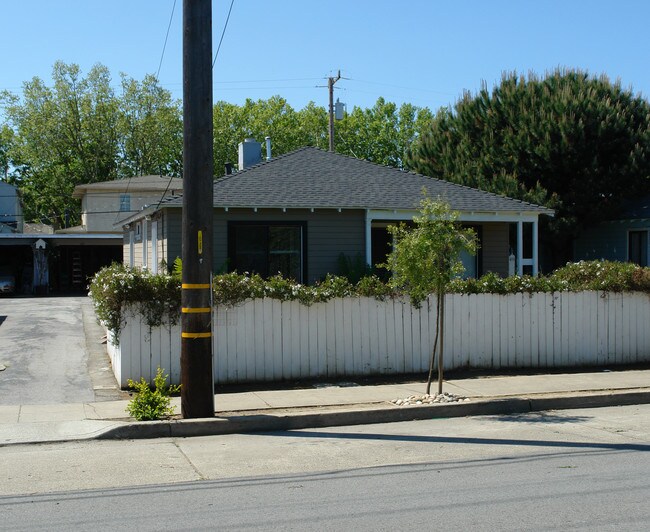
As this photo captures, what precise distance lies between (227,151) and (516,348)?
168 ft

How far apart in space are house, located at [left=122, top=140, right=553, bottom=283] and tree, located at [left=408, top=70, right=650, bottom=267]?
669cm

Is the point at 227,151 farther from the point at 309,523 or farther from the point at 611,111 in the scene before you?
the point at 309,523

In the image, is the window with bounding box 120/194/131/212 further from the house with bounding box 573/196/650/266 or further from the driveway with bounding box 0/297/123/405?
the house with bounding box 573/196/650/266

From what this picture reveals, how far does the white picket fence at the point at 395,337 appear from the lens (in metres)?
12.3

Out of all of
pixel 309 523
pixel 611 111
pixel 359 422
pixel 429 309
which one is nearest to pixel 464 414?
pixel 359 422

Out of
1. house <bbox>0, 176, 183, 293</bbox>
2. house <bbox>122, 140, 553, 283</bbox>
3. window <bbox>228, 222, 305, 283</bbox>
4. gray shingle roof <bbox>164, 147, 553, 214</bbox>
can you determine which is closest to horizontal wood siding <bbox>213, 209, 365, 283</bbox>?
house <bbox>122, 140, 553, 283</bbox>

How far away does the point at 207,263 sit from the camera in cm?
988

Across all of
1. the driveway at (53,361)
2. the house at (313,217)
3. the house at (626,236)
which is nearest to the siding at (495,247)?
the house at (313,217)

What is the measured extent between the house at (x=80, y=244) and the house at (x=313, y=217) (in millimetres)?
21842

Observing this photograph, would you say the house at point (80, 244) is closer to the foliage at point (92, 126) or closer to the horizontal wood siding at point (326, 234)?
the foliage at point (92, 126)

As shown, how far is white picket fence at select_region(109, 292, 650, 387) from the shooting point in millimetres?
12344

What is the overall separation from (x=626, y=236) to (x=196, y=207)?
21119 mm

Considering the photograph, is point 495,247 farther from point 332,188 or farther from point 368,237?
point 332,188

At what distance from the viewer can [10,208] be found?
168 feet
